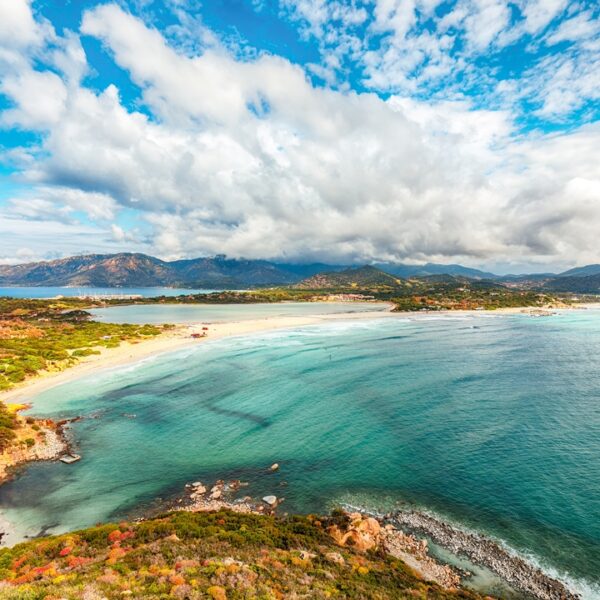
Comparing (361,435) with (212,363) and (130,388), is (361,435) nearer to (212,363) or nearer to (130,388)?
(130,388)

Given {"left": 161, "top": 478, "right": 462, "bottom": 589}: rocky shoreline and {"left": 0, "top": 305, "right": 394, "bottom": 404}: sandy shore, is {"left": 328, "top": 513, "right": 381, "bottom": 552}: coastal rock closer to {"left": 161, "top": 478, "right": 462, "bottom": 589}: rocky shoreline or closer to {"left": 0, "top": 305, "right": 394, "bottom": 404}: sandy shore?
{"left": 161, "top": 478, "right": 462, "bottom": 589}: rocky shoreline

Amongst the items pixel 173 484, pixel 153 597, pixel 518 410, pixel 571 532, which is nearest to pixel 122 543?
pixel 153 597

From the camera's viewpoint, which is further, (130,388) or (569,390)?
(130,388)

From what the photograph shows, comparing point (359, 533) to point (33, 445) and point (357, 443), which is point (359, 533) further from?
point (33, 445)

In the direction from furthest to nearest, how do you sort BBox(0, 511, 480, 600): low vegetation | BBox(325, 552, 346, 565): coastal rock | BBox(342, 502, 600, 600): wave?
BBox(325, 552, 346, 565): coastal rock
BBox(342, 502, 600, 600): wave
BBox(0, 511, 480, 600): low vegetation

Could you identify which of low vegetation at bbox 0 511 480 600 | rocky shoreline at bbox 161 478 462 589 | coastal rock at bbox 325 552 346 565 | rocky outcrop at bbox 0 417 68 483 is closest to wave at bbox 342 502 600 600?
rocky shoreline at bbox 161 478 462 589

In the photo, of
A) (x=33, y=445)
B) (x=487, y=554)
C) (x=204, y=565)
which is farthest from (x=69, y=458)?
(x=487, y=554)
